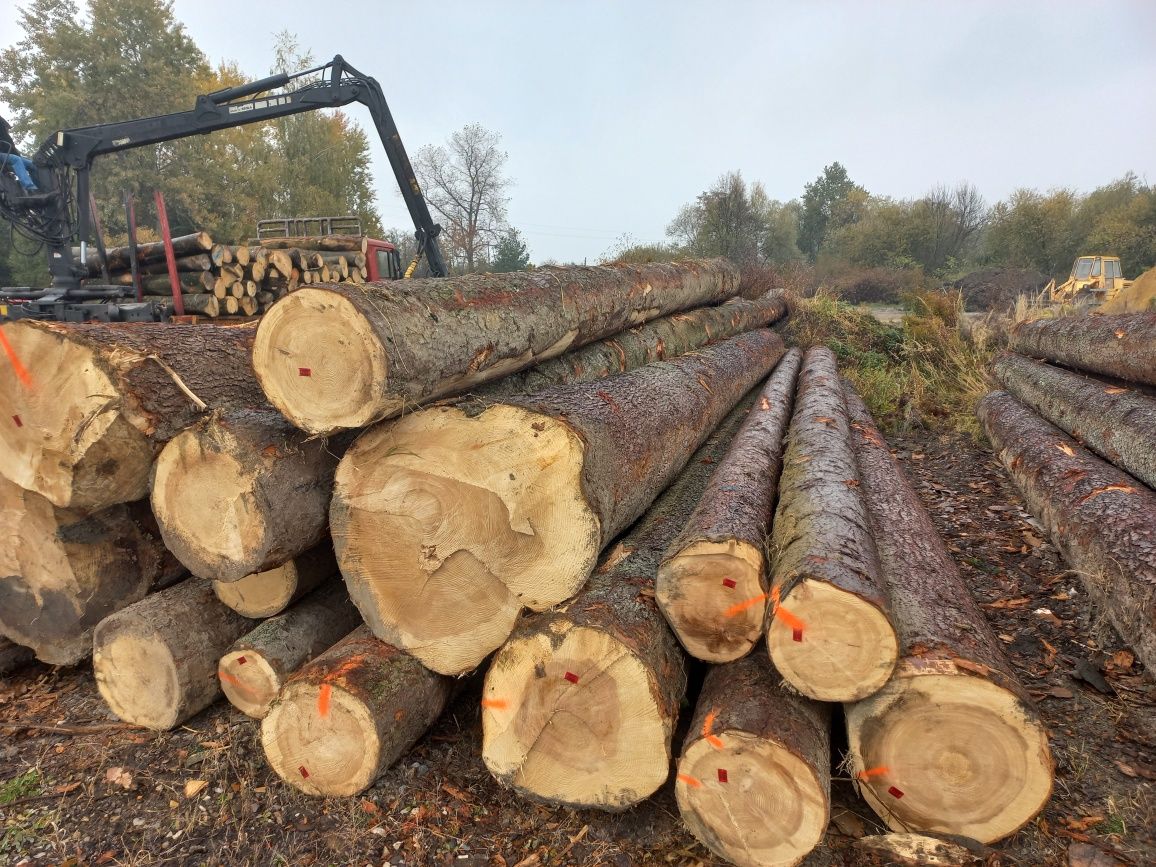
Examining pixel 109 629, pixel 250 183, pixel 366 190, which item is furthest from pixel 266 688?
pixel 366 190

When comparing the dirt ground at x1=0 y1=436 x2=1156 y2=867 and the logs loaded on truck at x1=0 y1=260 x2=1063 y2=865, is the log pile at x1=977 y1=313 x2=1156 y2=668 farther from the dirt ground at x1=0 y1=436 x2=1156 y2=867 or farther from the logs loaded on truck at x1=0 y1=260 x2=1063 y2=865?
the logs loaded on truck at x1=0 y1=260 x2=1063 y2=865

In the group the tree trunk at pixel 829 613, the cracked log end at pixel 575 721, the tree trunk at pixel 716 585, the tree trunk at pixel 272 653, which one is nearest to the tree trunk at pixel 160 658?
the tree trunk at pixel 272 653

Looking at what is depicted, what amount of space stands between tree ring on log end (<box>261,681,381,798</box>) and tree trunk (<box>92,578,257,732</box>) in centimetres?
61

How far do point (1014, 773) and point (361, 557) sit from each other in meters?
2.39

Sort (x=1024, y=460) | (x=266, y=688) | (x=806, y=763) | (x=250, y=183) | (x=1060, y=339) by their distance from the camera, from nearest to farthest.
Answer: (x=806, y=763) < (x=266, y=688) < (x=1024, y=460) < (x=1060, y=339) < (x=250, y=183)

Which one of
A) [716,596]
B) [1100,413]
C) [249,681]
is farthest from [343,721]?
[1100,413]

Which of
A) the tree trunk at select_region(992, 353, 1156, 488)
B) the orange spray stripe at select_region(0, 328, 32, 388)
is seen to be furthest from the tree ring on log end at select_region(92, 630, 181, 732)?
the tree trunk at select_region(992, 353, 1156, 488)

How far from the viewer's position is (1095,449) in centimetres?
459

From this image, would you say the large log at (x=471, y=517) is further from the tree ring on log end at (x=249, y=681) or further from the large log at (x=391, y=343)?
the tree ring on log end at (x=249, y=681)

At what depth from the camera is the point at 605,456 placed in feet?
8.55

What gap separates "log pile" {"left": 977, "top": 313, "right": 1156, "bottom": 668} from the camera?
9.62 ft

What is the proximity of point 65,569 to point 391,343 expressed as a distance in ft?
7.35

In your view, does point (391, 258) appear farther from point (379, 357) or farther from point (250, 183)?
point (250, 183)

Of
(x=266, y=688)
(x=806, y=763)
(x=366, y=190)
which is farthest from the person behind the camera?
(x=366, y=190)
